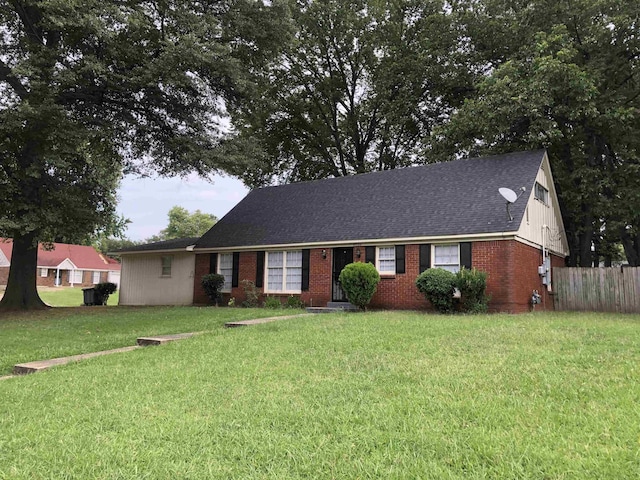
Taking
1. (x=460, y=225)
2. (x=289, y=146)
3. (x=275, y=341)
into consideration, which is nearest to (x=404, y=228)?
(x=460, y=225)

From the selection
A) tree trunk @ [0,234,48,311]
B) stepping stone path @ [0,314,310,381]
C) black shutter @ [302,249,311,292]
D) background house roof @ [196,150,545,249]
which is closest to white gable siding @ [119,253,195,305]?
background house roof @ [196,150,545,249]

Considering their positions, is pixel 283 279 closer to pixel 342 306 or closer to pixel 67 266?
pixel 342 306

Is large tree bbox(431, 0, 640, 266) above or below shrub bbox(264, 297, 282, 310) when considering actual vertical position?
above

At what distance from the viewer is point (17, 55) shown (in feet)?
50.6

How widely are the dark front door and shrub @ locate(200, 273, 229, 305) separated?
4.79 metres

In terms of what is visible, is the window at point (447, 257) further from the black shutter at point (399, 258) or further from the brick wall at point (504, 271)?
the black shutter at point (399, 258)

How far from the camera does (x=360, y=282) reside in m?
13.7

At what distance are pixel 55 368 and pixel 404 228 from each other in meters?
10.8

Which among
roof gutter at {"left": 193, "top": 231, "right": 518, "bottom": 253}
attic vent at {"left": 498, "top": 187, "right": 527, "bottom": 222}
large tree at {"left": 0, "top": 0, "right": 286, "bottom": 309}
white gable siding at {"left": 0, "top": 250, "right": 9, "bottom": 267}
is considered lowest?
roof gutter at {"left": 193, "top": 231, "right": 518, "bottom": 253}

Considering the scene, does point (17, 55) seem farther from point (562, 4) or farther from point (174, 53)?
point (562, 4)

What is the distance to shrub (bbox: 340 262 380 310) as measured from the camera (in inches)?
536

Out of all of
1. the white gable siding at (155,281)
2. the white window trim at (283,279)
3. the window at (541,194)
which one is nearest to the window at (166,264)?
the white gable siding at (155,281)

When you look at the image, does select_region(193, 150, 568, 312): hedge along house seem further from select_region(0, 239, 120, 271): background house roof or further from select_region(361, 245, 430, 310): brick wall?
select_region(0, 239, 120, 271): background house roof

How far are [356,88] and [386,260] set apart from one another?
730 inches
